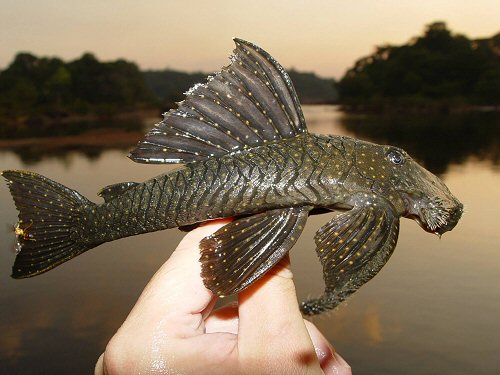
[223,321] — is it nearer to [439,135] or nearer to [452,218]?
[452,218]

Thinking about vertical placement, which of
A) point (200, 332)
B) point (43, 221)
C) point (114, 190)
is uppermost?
point (114, 190)

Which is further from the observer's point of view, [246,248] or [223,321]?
[223,321]

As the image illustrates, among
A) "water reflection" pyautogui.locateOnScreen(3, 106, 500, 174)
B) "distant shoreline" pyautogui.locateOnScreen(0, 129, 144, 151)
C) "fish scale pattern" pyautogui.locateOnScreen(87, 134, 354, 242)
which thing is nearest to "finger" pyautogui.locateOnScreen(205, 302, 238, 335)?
"fish scale pattern" pyautogui.locateOnScreen(87, 134, 354, 242)

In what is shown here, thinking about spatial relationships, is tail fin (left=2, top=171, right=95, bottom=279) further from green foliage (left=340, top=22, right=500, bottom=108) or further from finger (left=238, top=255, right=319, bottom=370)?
green foliage (left=340, top=22, right=500, bottom=108)

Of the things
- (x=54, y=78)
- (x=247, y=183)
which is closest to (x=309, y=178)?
(x=247, y=183)

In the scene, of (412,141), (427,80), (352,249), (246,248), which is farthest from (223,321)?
(427,80)

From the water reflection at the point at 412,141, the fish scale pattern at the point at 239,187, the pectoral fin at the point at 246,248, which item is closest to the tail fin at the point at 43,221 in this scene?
the fish scale pattern at the point at 239,187

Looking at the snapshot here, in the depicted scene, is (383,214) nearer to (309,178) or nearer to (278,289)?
(309,178)

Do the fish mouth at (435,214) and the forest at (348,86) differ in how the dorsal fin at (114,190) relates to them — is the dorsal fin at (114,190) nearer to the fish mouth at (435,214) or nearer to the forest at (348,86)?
the fish mouth at (435,214)
